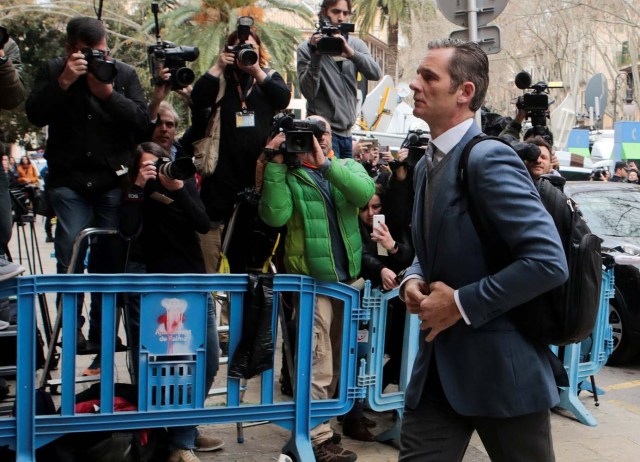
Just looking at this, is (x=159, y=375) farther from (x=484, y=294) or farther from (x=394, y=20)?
(x=394, y=20)

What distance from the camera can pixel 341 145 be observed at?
6.79 m

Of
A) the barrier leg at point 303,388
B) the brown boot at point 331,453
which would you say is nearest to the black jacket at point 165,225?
the barrier leg at point 303,388

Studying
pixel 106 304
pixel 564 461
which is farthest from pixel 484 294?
pixel 564 461

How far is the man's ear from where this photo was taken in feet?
9.09

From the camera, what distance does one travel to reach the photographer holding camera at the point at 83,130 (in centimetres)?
514

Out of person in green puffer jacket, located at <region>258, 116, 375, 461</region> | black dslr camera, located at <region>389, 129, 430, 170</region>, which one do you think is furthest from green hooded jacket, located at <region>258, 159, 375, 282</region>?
black dslr camera, located at <region>389, 129, 430, 170</region>

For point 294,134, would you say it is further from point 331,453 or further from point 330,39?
point 331,453

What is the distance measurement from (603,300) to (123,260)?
347cm

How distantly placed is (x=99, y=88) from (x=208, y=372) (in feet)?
6.61

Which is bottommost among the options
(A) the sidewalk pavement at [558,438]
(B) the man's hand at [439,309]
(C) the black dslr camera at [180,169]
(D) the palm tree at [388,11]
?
(A) the sidewalk pavement at [558,438]

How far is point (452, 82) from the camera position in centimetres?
277

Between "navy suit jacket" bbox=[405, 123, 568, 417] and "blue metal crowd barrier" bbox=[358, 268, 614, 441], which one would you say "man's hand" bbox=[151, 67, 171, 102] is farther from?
"navy suit jacket" bbox=[405, 123, 568, 417]

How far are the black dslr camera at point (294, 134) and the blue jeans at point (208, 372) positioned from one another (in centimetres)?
99

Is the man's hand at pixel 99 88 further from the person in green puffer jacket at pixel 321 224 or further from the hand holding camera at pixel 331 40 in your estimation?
the hand holding camera at pixel 331 40
